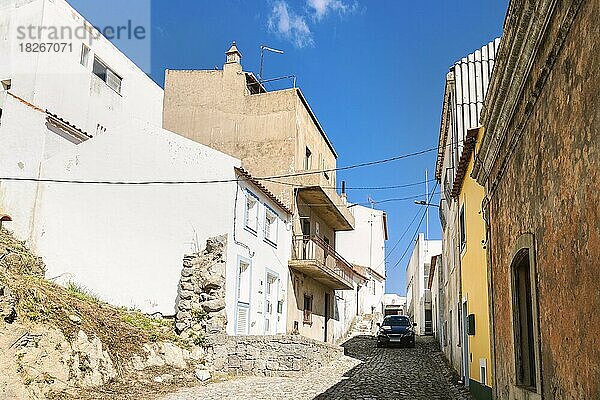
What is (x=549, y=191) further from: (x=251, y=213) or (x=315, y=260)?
(x=315, y=260)

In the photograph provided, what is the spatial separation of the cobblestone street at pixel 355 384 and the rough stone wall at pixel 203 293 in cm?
216

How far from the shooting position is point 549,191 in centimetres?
586

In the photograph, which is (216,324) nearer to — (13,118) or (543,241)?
(13,118)

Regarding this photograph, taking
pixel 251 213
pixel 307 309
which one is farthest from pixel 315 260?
pixel 251 213

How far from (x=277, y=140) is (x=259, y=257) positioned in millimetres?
6285

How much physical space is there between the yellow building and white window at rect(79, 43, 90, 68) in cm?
1716

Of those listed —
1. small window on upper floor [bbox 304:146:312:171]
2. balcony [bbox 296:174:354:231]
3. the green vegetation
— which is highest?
small window on upper floor [bbox 304:146:312:171]

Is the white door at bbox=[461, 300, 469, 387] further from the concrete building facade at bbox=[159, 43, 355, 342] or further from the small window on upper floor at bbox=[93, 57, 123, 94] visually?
the small window on upper floor at bbox=[93, 57, 123, 94]

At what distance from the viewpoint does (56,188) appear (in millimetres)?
20891

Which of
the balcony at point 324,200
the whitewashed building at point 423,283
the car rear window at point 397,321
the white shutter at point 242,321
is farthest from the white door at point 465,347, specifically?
the whitewashed building at point 423,283

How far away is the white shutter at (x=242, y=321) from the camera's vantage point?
19.9 m

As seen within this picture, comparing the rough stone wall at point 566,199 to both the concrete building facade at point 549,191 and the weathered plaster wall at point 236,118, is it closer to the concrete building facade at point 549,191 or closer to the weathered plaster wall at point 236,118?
the concrete building facade at point 549,191

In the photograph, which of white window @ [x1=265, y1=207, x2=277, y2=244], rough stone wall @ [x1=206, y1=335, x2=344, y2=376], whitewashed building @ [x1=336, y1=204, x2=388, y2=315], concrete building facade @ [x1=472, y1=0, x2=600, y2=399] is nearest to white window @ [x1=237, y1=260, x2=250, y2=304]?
rough stone wall @ [x1=206, y1=335, x2=344, y2=376]

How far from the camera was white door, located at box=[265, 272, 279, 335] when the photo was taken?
22562 mm
